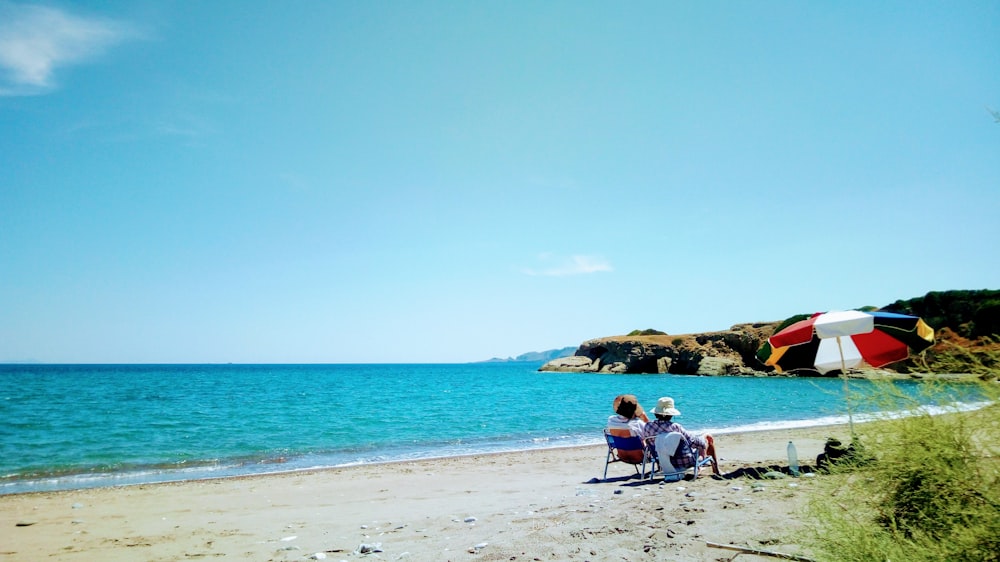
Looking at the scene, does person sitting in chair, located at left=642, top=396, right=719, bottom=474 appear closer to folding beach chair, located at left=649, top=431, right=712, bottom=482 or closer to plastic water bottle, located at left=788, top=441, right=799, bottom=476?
folding beach chair, located at left=649, top=431, right=712, bottom=482

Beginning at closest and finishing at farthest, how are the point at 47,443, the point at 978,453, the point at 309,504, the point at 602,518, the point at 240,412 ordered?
1. the point at 978,453
2. the point at 602,518
3. the point at 309,504
4. the point at 47,443
5. the point at 240,412

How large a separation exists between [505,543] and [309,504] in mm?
5189

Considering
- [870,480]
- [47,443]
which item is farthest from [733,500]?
[47,443]

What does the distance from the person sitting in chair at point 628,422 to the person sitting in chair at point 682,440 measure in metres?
0.18

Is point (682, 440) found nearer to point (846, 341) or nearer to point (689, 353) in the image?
point (846, 341)

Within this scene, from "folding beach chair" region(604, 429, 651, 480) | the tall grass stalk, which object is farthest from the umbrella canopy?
the tall grass stalk

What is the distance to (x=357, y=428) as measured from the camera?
21656 millimetres

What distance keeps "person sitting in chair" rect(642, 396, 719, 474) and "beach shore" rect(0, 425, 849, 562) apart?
0.38 m

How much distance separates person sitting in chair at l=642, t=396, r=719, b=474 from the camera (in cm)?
930

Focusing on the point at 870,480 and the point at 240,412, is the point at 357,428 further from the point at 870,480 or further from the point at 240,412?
the point at 870,480

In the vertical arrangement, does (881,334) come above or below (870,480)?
above

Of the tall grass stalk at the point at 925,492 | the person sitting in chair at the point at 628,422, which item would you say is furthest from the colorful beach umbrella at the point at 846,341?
the tall grass stalk at the point at 925,492

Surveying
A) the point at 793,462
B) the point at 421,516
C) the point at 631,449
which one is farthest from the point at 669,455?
the point at 421,516

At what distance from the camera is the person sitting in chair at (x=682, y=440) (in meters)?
9.30
